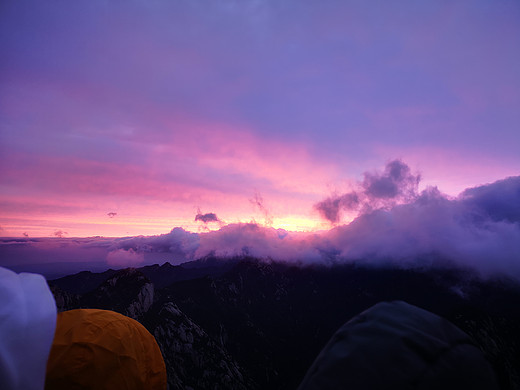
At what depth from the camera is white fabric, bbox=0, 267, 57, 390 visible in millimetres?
4199

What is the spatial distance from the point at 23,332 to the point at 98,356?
374 cm

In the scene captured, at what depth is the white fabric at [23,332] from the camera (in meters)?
4.20

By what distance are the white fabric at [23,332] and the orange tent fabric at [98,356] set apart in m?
3.06

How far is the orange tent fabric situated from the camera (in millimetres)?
7000

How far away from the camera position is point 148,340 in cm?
987

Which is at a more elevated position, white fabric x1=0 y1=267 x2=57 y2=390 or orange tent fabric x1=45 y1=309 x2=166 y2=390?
white fabric x1=0 y1=267 x2=57 y2=390

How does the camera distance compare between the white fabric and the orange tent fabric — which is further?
the orange tent fabric

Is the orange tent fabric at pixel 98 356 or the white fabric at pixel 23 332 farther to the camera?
the orange tent fabric at pixel 98 356

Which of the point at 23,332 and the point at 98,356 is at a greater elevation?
the point at 23,332

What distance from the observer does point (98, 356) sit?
749 centimetres

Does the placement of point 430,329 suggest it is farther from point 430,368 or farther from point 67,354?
point 67,354

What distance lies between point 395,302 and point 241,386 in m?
220

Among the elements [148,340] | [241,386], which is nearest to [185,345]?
[241,386]

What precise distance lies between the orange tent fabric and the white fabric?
121 inches
